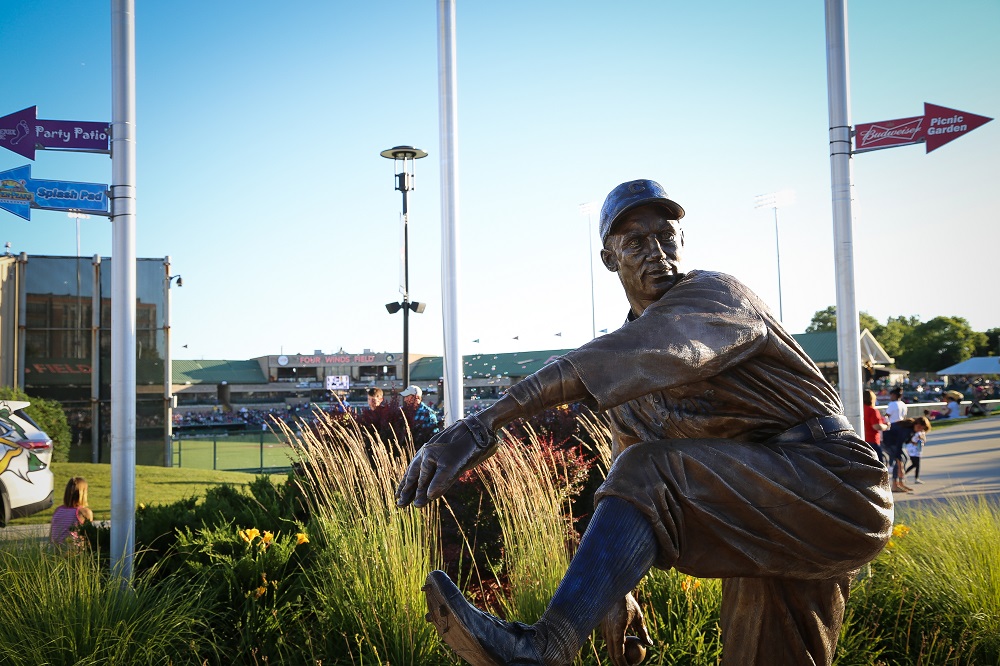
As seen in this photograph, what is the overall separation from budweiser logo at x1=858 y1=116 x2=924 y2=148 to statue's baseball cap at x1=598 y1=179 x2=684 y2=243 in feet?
18.5

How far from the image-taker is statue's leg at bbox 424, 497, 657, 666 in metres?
1.66

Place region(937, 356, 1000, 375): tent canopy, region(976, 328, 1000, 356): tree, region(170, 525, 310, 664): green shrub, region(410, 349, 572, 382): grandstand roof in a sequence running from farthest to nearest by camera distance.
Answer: region(976, 328, 1000, 356): tree, region(410, 349, 572, 382): grandstand roof, region(937, 356, 1000, 375): tent canopy, region(170, 525, 310, 664): green shrub

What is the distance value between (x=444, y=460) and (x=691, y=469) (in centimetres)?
60

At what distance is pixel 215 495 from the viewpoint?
7301mm

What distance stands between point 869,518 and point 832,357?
45070 millimetres

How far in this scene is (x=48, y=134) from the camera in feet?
20.2

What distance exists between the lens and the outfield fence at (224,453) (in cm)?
1927

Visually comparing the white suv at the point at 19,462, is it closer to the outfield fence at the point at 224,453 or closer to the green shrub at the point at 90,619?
the green shrub at the point at 90,619

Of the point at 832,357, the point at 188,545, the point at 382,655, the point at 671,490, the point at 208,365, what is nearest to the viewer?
the point at 671,490

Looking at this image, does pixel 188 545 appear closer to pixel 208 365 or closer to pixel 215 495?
pixel 215 495

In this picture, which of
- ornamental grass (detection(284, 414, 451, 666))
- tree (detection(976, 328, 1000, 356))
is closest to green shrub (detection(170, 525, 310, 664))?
ornamental grass (detection(284, 414, 451, 666))

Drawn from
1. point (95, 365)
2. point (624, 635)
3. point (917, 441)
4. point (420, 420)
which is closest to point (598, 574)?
point (624, 635)

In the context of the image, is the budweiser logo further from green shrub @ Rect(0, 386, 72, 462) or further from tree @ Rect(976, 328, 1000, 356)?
tree @ Rect(976, 328, 1000, 356)

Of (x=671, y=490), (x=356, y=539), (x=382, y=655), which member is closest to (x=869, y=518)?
(x=671, y=490)
